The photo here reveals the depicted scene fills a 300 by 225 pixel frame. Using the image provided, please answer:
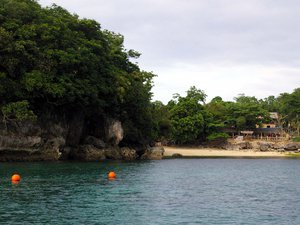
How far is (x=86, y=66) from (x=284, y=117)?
2640 inches

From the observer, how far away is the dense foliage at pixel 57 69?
4722cm

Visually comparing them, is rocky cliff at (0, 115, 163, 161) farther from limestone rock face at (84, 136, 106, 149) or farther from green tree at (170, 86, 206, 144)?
green tree at (170, 86, 206, 144)

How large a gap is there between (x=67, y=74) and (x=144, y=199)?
28.8m

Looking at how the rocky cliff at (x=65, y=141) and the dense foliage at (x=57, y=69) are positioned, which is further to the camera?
the rocky cliff at (x=65, y=141)

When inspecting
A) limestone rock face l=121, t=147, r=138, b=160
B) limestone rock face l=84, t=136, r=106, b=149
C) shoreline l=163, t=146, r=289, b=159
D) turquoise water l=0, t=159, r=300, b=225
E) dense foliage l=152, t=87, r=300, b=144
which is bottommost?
turquoise water l=0, t=159, r=300, b=225

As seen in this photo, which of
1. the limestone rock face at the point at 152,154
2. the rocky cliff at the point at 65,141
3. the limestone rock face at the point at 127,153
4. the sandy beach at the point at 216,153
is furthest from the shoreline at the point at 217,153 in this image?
the limestone rock face at the point at 127,153

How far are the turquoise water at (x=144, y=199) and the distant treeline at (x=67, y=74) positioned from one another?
474 inches

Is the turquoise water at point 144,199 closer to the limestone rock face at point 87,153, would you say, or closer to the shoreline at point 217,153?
the limestone rock face at point 87,153

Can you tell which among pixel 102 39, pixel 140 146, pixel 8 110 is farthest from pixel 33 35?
pixel 140 146

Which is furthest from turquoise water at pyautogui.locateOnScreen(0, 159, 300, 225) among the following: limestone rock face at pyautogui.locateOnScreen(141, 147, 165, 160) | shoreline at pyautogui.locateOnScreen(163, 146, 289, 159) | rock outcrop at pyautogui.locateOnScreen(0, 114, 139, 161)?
shoreline at pyautogui.locateOnScreen(163, 146, 289, 159)

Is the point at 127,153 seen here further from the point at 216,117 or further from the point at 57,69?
the point at 216,117

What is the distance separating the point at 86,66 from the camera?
53.5 meters

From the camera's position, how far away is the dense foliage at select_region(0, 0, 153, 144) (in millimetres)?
47219

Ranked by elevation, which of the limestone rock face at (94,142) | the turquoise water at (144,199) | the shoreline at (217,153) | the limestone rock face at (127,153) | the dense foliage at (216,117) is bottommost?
the turquoise water at (144,199)
